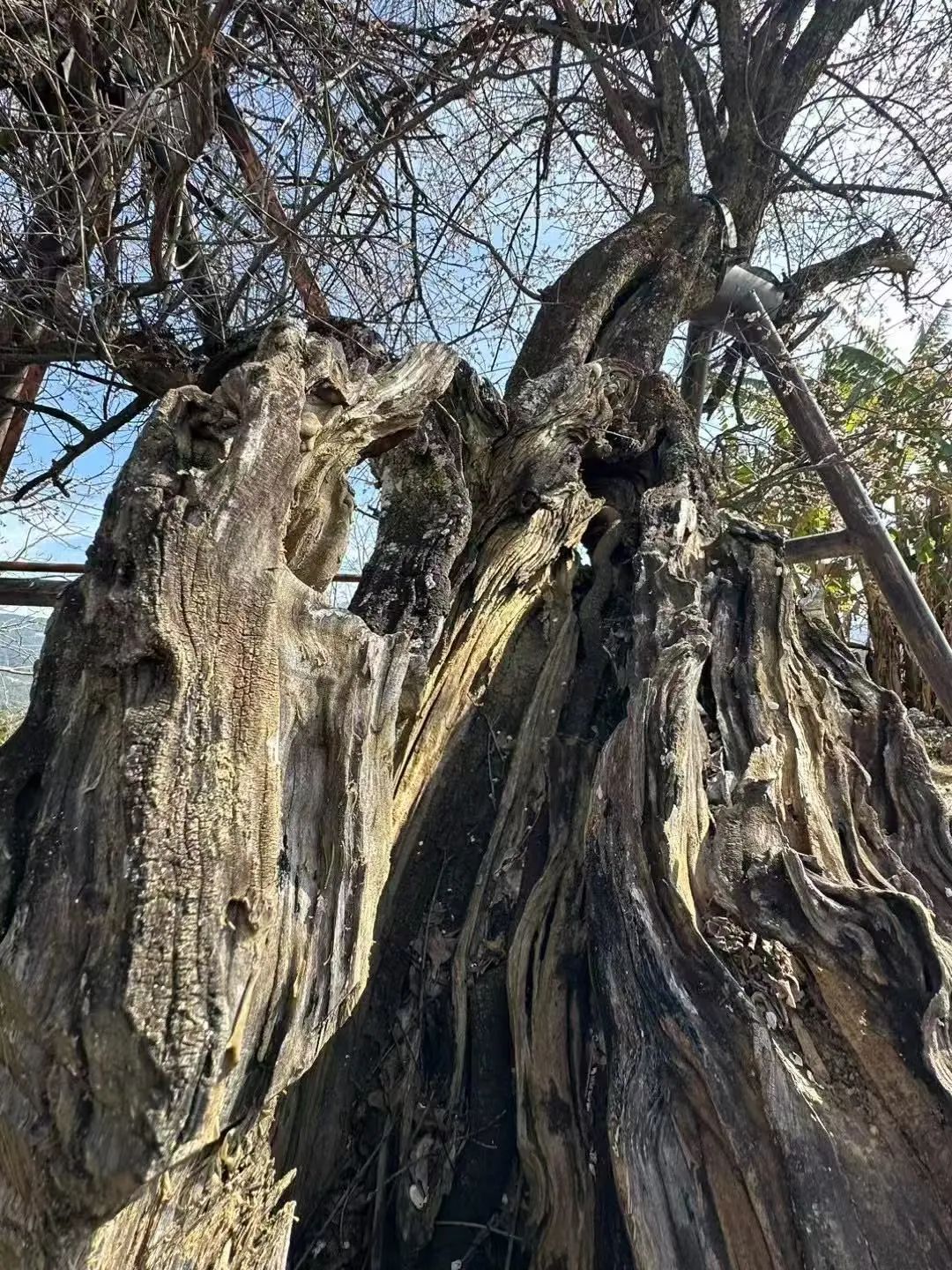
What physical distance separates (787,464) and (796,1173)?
15.3ft

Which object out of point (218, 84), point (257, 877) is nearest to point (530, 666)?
point (257, 877)

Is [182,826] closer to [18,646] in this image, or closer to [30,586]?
[30,586]

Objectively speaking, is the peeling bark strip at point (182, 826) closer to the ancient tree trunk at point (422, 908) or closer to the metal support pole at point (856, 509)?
the ancient tree trunk at point (422, 908)

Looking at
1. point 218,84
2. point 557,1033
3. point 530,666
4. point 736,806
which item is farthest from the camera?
point 218,84

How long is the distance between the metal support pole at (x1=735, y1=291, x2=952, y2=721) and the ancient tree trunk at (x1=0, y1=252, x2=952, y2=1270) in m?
1.23

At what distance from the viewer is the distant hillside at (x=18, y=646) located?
420 centimetres

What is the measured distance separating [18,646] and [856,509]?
14.5ft

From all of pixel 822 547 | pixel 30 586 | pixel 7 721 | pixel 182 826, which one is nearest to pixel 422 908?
pixel 182 826

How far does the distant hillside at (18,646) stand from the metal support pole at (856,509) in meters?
3.58


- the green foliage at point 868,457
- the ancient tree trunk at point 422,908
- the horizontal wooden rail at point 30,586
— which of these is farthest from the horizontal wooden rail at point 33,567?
the green foliage at point 868,457

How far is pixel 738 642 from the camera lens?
2.42m

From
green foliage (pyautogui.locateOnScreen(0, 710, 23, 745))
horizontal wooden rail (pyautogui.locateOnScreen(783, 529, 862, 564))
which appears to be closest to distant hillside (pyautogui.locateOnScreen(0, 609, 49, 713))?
green foliage (pyautogui.locateOnScreen(0, 710, 23, 745))

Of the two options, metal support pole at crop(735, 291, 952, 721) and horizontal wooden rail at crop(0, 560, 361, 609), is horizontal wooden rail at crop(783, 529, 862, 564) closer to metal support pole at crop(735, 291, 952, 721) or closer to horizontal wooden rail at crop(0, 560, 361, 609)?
metal support pole at crop(735, 291, 952, 721)

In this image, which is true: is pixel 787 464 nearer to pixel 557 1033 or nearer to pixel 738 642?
pixel 738 642
